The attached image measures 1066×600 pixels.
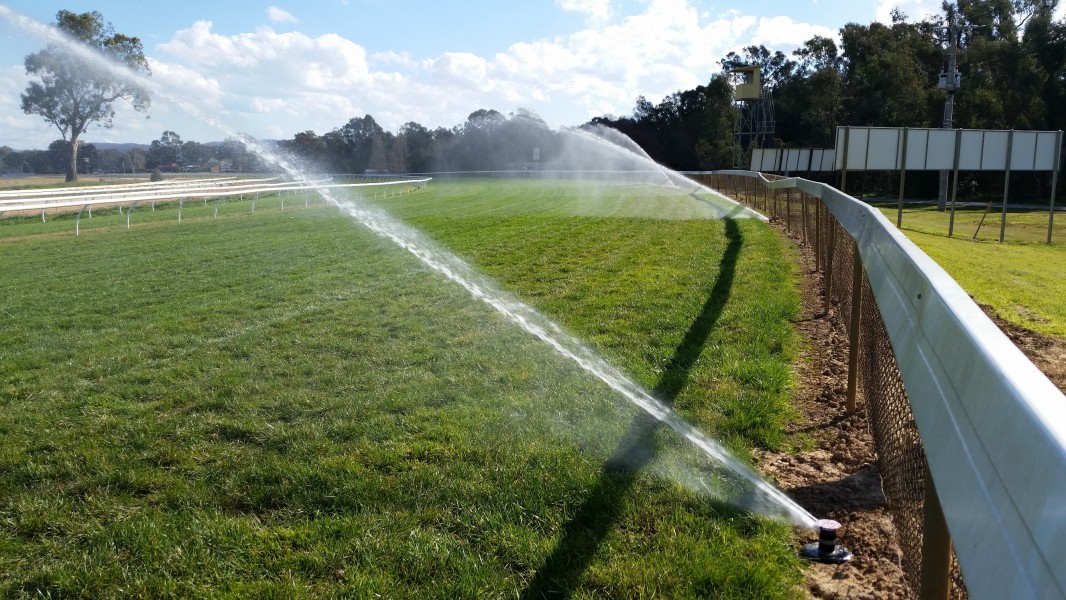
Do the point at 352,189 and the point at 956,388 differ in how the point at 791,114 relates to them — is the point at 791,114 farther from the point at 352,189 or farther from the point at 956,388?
the point at 956,388

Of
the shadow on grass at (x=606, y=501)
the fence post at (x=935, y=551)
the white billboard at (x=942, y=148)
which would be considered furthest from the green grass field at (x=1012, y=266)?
the fence post at (x=935, y=551)

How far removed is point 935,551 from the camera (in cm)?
221

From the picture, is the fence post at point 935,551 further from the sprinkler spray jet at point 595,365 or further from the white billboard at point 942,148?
the white billboard at point 942,148

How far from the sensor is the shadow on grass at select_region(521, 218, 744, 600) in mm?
3168

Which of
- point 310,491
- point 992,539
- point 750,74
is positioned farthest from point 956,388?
point 750,74

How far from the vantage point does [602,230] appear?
680 inches

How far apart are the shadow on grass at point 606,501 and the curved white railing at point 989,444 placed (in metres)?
1.57

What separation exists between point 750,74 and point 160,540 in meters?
54.5

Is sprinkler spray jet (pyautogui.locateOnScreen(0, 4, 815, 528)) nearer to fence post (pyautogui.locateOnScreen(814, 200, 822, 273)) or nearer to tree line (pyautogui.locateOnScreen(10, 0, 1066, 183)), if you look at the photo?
fence post (pyautogui.locateOnScreen(814, 200, 822, 273))

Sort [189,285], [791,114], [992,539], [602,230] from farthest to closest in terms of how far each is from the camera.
A: [791,114]
[602,230]
[189,285]
[992,539]

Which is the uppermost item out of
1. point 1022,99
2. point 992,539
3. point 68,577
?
point 1022,99

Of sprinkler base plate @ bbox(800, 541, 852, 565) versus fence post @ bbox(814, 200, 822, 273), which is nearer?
sprinkler base plate @ bbox(800, 541, 852, 565)

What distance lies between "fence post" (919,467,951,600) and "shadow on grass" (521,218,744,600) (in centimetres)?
132

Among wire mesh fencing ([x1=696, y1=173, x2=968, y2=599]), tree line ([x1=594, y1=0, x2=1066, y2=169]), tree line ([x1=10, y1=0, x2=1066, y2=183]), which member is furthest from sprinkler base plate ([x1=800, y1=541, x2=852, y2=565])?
tree line ([x1=594, y1=0, x2=1066, y2=169])
